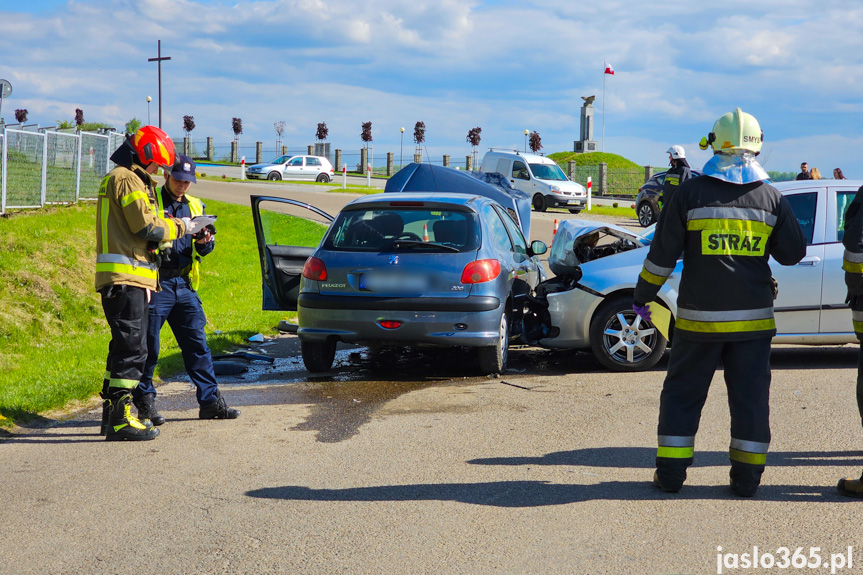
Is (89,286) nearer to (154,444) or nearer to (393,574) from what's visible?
(154,444)

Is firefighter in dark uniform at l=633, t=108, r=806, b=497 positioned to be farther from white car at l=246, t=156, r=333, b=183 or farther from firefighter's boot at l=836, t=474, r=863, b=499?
white car at l=246, t=156, r=333, b=183

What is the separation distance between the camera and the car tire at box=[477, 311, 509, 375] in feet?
25.1

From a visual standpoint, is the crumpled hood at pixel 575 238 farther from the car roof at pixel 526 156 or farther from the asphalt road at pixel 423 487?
the car roof at pixel 526 156

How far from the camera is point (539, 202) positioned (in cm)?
3002

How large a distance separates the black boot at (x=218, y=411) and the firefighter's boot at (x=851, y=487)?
13.2ft

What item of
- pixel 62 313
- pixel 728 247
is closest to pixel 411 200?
pixel 728 247

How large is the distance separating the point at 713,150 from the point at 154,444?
3895 mm

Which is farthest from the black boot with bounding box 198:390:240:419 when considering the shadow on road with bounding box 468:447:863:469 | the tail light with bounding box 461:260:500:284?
the tail light with bounding box 461:260:500:284

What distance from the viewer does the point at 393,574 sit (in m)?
3.59

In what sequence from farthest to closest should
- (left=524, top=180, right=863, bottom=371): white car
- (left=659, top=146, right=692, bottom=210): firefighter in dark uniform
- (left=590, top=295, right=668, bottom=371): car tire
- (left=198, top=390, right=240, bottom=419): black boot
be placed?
1. (left=659, top=146, right=692, bottom=210): firefighter in dark uniform
2. (left=590, top=295, right=668, bottom=371): car tire
3. (left=524, top=180, right=863, bottom=371): white car
4. (left=198, top=390, right=240, bottom=419): black boot

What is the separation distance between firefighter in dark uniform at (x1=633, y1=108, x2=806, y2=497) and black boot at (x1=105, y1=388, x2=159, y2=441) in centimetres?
332

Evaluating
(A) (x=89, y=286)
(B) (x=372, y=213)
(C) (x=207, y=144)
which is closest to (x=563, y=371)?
(B) (x=372, y=213)

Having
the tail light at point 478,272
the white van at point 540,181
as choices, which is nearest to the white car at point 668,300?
the tail light at point 478,272

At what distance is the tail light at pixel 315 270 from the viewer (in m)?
7.59
